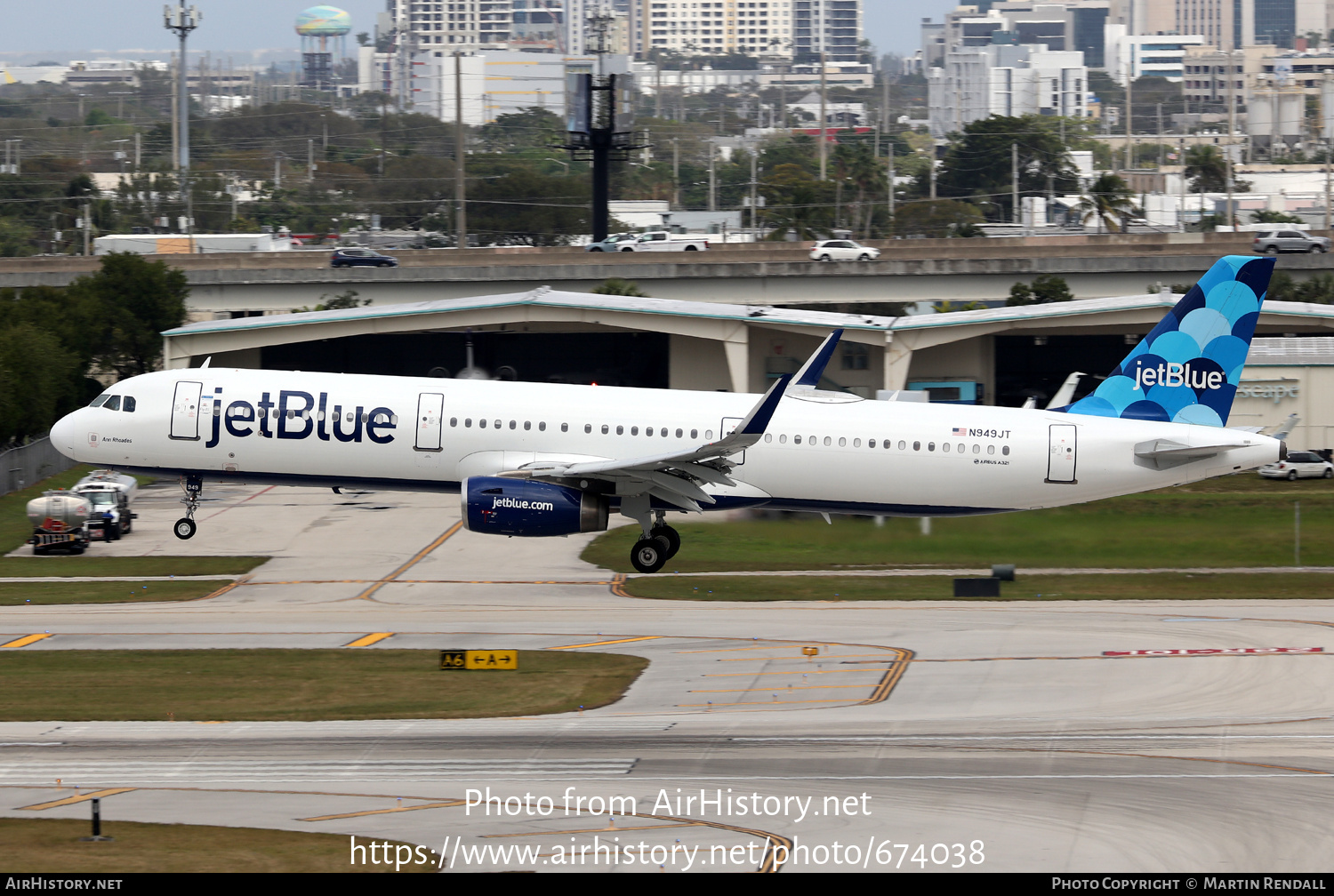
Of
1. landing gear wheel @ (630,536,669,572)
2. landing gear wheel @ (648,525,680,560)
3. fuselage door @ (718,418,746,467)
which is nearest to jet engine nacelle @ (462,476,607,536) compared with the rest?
landing gear wheel @ (630,536,669,572)

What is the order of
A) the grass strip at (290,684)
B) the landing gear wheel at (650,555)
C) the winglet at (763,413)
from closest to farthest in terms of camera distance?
the grass strip at (290,684), the winglet at (763,413), the landing gear wheel at (650,555)

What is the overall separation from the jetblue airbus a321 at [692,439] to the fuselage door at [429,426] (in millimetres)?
48

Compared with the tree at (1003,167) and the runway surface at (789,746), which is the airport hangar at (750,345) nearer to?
the runway surface at (789,746)

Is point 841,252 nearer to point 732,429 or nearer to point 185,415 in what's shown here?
point 732,429

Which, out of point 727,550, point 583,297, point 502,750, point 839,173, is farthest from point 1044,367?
point 839,173

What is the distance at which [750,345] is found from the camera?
79812mm

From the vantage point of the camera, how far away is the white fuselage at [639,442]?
127ft

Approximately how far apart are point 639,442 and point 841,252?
61.8 meters

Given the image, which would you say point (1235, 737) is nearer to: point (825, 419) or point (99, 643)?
point (825, 419)

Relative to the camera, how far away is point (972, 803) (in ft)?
73.0

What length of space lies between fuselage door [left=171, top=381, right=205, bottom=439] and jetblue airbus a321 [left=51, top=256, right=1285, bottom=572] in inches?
1.3

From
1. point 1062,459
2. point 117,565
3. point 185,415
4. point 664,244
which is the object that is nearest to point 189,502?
point 185,415

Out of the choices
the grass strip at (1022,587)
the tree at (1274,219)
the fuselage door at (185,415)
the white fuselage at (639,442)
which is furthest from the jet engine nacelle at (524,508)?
the tree at (1274,219)

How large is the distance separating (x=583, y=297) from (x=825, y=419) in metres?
38.7
